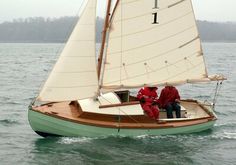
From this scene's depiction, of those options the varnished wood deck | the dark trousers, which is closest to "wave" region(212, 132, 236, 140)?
the varnished wood deck

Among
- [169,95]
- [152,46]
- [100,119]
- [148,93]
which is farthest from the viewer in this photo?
[169,95]

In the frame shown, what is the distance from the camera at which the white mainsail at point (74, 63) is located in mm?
18500

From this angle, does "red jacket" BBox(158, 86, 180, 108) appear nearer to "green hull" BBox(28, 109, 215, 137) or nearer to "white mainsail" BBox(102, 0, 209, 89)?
"white mainsail" BBox(102, 0, 209, 89)

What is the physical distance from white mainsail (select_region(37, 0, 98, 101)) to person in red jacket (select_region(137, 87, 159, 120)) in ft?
9.35

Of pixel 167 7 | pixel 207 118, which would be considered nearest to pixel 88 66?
pixel 167 7

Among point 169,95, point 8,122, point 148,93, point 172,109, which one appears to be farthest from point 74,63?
point 8,122

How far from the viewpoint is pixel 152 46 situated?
2006 centimetres

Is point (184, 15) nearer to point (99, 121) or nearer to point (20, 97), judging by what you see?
point (99, 121)

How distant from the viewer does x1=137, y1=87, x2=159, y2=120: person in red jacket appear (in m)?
19.7

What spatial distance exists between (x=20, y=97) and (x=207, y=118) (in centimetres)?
1695

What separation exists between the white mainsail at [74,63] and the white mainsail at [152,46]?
3.25 ft

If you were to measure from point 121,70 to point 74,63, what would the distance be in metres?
2.16

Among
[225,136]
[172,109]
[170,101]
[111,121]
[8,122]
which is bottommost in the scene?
[8,122]

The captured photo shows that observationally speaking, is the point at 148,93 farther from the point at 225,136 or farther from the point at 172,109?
the point at 225,136
